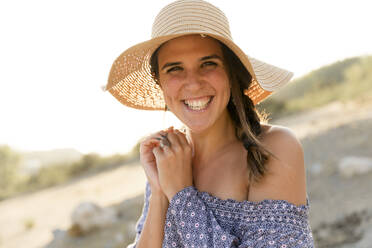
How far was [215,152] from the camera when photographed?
2555mm

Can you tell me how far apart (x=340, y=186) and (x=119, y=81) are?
4339mm

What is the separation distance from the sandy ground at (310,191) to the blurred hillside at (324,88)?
12.4 ft

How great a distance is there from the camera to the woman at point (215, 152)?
6.40 ft

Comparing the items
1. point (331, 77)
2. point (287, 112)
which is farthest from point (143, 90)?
point (331, 77)

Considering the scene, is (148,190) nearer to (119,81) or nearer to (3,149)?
(119,81)

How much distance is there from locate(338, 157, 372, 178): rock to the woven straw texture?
402 cm

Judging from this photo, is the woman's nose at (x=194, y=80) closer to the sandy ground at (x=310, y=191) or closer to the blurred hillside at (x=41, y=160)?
the sandy ground at (x=310, y=191)

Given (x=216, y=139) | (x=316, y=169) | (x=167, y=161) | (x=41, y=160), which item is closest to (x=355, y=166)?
(x=316, y=169)

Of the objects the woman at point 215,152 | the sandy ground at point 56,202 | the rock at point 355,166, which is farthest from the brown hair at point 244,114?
the sandy ground at point 56,202

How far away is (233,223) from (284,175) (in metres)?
0.36

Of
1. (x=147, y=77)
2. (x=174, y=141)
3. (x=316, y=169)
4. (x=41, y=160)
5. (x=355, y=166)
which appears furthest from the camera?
(x=41, y=160)

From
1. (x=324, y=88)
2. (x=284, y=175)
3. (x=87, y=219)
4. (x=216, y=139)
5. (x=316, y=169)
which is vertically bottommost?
(x=87, y=219)

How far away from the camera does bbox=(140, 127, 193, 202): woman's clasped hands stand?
7.24 ft

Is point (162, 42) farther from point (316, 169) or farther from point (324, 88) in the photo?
point (324, 88)
